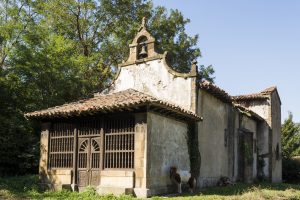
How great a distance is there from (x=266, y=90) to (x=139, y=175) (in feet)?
61.4

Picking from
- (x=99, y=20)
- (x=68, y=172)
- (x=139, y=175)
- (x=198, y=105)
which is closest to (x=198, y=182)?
(x=198, y=105)

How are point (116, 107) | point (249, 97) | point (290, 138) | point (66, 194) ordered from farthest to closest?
point (290, 138) < point (249, 97) < point (66, 194) < point (116, 107)

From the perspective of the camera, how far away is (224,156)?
23.0 metres

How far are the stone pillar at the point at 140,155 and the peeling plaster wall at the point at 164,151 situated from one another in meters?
0.20

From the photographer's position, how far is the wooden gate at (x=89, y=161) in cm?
1642

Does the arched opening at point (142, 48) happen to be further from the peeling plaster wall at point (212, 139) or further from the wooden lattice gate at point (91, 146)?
the wooden lattice gate at point (91, 146)

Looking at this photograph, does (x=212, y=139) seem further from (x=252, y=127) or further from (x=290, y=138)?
(x=290, y=138)

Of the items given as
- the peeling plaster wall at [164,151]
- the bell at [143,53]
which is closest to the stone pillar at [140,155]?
the peeling plaster wall at [164,151]

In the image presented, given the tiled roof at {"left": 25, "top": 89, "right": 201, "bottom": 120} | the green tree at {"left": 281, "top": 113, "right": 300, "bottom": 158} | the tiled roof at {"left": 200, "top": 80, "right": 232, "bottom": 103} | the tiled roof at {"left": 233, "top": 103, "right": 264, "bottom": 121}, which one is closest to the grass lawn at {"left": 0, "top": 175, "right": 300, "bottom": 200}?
the tiled roof at {"left": 25, "top": 89, "right": 201, "bottom": 120}

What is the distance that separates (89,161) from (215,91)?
786 centimetres

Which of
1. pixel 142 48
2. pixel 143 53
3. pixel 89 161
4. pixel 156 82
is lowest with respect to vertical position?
pixel 89 161

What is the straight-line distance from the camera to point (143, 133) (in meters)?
15.2

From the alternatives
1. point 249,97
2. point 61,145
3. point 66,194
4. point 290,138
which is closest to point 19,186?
point 61,145

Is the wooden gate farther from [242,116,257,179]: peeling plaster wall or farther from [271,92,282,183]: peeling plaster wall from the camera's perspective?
[271,92,282,183]: peeling plaster wall
